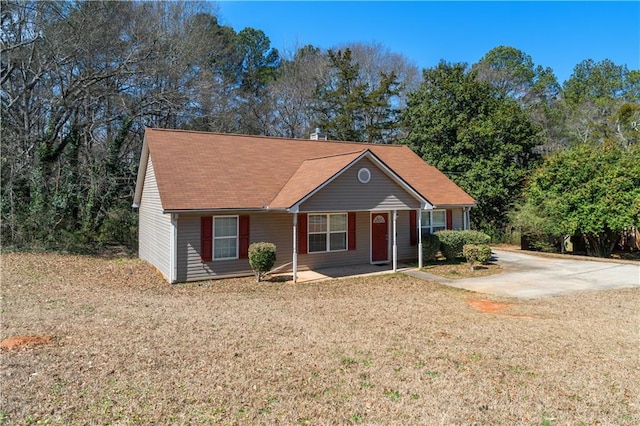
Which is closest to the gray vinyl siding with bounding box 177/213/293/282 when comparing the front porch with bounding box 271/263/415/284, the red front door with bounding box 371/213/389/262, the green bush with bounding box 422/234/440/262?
the front porch with bounding box 271/263/415/284

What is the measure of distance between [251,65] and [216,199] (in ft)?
94.8

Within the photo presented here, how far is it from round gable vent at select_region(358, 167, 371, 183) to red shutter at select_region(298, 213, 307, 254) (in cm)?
250

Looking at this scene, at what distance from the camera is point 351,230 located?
630 inches

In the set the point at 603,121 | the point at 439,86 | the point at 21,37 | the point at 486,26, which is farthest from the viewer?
the point at 603,121

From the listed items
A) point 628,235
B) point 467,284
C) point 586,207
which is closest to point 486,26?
point 586,207

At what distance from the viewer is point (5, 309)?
8.89 meters

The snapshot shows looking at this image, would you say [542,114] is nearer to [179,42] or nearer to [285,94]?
[285,94]

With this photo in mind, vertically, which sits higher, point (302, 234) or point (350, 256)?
point (302, 234)

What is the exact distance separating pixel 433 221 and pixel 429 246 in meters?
2.21

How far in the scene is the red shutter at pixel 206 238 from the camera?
13.3 m

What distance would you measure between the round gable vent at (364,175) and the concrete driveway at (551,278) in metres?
4.21

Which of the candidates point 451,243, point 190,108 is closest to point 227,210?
point 451,243

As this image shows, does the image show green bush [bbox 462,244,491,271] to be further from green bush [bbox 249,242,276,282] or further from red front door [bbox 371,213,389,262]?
green bush [bbox 249,242,276,282]

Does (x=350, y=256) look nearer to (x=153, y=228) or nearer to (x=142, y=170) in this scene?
(x=153, y=228)
